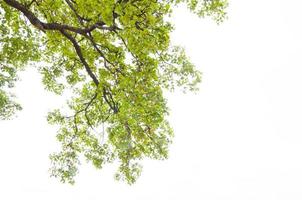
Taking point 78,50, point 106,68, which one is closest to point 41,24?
point 78,50

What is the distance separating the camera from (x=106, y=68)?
12.6 m

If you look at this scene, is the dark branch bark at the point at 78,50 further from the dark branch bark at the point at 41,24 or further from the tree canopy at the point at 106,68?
the dark branch bark at the point at 41,24

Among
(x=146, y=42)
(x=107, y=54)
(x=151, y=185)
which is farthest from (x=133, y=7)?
(x=151, y=185)

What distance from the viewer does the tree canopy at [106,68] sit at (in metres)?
10.2

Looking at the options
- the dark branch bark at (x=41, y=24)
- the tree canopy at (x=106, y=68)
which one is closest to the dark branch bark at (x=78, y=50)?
the tree canopy at (x=106, y=68)

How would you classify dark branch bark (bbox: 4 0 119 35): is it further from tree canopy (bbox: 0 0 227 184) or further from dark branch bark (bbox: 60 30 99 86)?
dark branch bark (bbox: 60 30 99 86)

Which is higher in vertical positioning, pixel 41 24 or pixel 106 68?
pixel 41 24

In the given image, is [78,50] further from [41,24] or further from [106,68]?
[41,24]

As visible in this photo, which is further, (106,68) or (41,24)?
(106,68)

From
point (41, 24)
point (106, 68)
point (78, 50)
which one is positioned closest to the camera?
point (41, 24)

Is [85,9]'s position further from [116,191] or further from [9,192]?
[116,191]

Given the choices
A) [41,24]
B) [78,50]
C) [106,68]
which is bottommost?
[106,68]

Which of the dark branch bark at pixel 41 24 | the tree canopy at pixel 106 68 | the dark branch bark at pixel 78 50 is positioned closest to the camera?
the tree canopy at pixel 106 68

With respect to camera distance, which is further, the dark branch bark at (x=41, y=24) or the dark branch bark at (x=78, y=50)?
the dark branch bark at (x=78, y=50)
